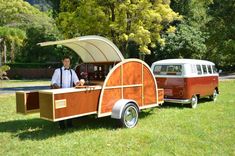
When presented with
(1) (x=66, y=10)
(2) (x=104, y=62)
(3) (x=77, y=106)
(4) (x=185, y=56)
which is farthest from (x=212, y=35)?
(3) (x=77, y=106)

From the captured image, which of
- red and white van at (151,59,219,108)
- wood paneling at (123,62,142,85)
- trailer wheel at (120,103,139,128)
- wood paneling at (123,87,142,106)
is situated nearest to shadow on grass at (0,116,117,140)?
trailer wheel at (120,103,139,128)

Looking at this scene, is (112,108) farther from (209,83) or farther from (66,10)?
(66,10)

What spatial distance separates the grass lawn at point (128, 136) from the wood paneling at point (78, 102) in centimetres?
58

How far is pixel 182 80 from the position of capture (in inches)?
546

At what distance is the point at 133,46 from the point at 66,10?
35.4ft

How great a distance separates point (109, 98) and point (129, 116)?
853mm

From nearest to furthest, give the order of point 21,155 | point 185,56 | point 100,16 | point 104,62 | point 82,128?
point 21,155
point 82,128
point 104,62
point 100,16
point 185,56

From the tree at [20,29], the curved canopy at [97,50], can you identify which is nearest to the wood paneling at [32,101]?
the curved canopy at [97,50]

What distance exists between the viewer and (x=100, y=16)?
22.7 metres

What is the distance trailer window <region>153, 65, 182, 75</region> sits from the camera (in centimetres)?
1412

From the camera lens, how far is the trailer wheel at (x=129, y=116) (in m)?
10.0

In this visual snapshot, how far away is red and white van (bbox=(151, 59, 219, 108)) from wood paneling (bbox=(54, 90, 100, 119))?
5054 millimetres

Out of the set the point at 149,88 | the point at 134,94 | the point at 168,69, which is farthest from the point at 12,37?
the point at 134,94

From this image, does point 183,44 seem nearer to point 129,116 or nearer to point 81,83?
point 129,116
